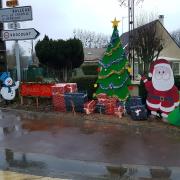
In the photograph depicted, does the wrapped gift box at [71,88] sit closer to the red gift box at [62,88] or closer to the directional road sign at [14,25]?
the red gift box at [62,88]

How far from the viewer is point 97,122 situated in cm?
1112

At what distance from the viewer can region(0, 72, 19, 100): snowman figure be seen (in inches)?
563

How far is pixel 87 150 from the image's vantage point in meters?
8.23

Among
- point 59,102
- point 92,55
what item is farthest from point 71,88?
point 92,55

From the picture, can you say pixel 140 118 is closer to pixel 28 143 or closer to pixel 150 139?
pixel 150 139

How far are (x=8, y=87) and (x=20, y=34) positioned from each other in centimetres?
195

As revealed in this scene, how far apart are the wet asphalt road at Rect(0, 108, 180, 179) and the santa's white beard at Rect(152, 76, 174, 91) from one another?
153 centimetres

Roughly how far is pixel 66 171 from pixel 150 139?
109 inches

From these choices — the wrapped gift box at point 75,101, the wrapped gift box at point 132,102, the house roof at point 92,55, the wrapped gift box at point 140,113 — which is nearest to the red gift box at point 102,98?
the wrapped gift box at point 75,101

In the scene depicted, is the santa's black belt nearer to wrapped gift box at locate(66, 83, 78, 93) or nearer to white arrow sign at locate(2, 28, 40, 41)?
wrapped gift box at locate(66, 83, 78, 93)

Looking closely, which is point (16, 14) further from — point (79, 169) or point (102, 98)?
point (79, 169)

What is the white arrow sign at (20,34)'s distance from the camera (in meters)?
14.1

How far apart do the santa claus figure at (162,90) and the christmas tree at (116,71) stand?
1394 millimetres

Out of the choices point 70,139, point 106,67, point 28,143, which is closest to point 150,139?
point 70,139
